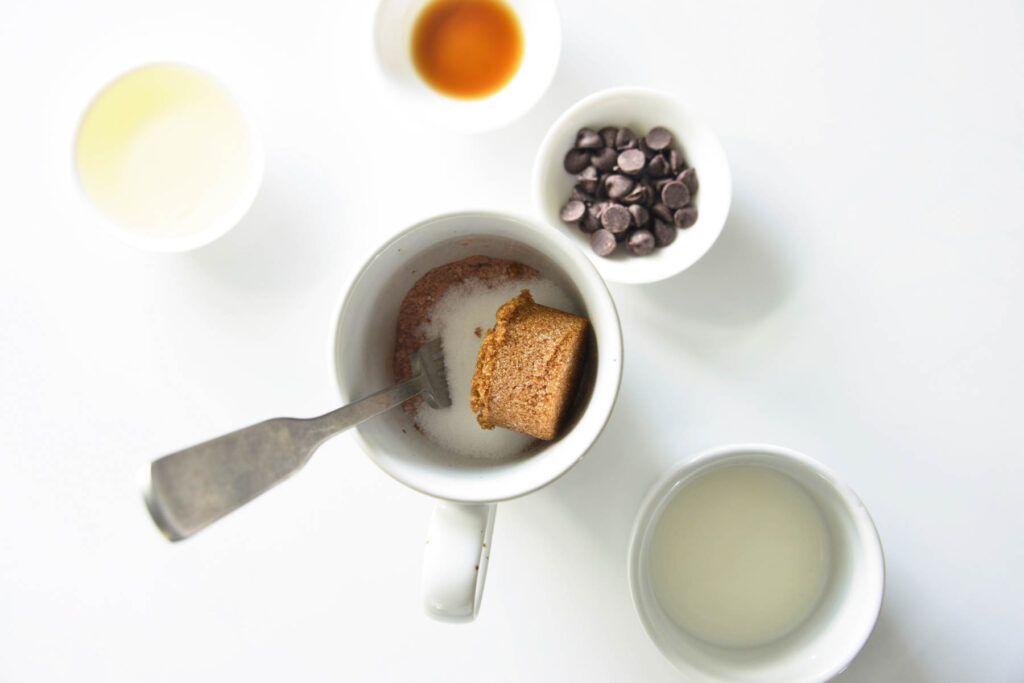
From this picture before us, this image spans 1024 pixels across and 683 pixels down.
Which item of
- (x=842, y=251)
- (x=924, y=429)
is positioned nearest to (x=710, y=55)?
(x=842, y=251)

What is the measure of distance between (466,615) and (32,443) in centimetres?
78

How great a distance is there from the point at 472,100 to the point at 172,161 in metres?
0.44

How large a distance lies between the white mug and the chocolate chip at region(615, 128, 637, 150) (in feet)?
0.82

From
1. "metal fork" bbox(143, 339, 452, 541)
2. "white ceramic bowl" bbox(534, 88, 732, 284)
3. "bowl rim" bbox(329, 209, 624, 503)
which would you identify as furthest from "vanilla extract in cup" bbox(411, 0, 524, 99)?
"metal fork" bbox(143, 339, 452, 541)

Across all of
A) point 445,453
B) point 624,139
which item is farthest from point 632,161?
point 445,453

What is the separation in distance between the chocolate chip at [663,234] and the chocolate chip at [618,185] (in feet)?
0.20

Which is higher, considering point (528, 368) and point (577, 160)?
point (577, 160)

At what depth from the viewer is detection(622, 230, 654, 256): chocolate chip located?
100 centimetres

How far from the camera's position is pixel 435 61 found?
1102mm

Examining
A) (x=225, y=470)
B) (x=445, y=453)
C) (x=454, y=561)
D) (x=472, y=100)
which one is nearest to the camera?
(x=225, y=470)

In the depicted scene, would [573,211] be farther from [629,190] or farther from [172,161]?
[172,161]

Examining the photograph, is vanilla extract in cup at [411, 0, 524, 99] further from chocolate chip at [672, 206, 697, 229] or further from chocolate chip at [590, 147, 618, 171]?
chocolate chip at [672, 206, 697, 229]

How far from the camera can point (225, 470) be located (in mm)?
597

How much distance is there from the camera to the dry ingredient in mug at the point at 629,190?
1004mm
